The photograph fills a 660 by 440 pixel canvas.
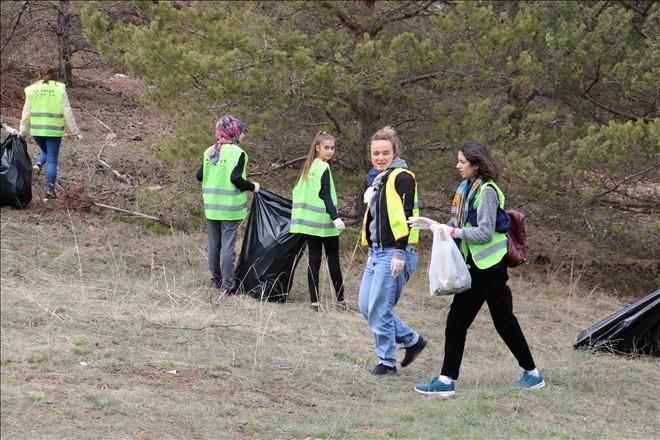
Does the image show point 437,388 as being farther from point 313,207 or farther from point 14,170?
point 14,170

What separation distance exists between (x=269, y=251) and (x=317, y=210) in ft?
2.08

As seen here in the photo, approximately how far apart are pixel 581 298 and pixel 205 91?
490cm

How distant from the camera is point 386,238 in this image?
19.7ft

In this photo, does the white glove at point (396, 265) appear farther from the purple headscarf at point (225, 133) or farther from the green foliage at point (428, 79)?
the green foliage at point (428, 79)

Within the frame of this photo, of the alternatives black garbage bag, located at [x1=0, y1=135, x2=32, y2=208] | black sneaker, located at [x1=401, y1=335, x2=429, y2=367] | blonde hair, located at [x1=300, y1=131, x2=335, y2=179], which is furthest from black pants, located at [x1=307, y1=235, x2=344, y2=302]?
black garbage bag, located at [x1=0, y1=135, x2=32, y2=208]

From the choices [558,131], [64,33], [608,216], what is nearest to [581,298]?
[608,216]

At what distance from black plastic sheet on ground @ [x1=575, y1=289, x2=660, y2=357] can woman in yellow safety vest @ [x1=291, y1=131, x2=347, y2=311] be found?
7.68 ft

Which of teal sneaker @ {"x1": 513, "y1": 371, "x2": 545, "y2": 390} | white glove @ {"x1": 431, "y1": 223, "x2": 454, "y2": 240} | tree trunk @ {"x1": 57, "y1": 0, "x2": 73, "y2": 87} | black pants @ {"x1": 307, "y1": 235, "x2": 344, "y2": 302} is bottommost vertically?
teal sneaker @ {"x1": 513, "y1": 371, "x2": 545, "y2": 390}

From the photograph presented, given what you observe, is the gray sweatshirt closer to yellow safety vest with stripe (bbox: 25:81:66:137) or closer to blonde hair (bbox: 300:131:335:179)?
blonde hair (bbox: 300:131:335:179)

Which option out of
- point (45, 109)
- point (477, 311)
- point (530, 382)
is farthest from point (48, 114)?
point (530, 382)

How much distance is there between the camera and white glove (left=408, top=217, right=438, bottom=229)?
18.8 ft

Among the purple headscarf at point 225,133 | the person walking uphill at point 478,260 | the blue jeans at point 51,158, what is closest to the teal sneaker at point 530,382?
the person walking uphill at point 478,260

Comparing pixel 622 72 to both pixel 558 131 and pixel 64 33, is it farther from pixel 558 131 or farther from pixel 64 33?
pixel 64 33

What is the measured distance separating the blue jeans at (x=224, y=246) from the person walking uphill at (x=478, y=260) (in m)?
2.74
